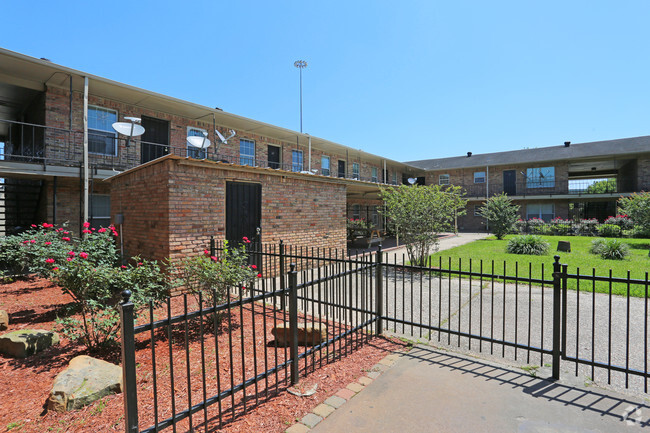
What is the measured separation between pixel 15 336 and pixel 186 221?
328 cm

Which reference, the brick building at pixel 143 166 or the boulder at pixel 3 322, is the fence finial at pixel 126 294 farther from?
the brick building at pixel 143 166

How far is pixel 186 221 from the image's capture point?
22.1ft

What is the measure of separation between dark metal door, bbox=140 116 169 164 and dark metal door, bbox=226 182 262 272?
6209 mm

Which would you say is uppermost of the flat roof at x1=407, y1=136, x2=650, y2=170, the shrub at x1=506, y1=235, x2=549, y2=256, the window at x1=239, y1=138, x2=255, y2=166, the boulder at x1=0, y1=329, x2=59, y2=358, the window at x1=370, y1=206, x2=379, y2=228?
the flat roof at x1=407, y1=136, x2=650, y2=170

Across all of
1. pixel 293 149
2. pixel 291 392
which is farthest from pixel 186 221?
pixel 293 149

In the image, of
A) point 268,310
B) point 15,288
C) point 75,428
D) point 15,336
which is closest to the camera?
point 75,428

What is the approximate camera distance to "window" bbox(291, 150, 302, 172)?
1845cm

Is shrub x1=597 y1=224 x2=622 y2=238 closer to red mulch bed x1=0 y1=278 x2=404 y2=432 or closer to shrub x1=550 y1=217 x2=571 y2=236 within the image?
shrub x1=550 y1=217 x2=571 y2=236

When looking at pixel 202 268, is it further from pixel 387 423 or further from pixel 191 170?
pixel 387 423

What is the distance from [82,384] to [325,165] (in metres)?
18.7

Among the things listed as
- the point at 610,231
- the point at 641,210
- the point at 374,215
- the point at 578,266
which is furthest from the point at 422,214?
the point at 610,231

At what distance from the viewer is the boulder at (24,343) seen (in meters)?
3.86

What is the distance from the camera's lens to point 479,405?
2.84m

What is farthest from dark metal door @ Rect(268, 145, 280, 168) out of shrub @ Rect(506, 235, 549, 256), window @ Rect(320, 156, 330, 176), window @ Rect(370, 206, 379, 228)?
shrub @ Rect(506, 235, 549, 256)
